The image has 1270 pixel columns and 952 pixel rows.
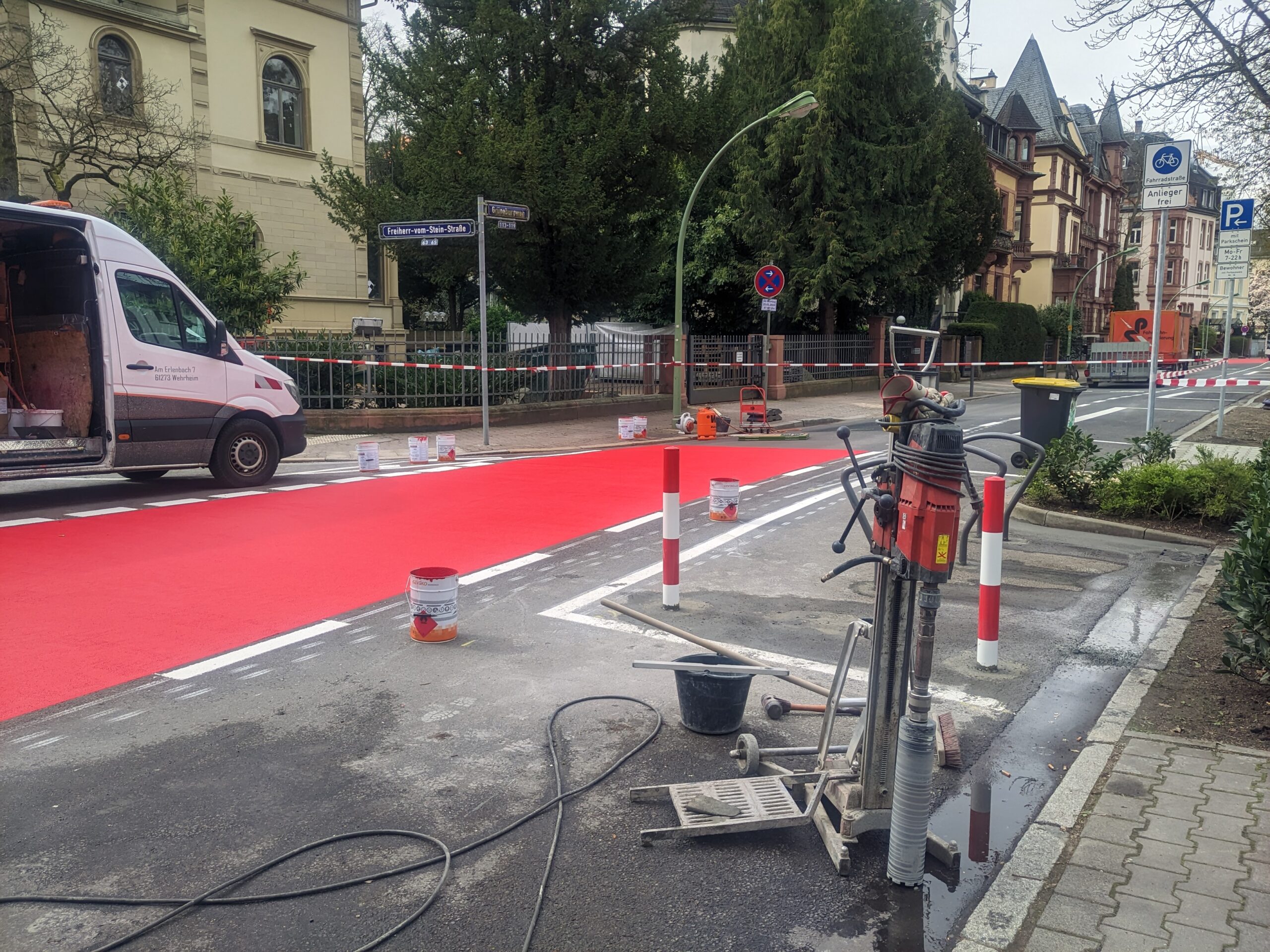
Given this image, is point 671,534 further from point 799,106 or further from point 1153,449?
point 799,106

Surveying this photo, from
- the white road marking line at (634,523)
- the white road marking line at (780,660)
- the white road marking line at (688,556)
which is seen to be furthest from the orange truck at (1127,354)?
the white road marking line at (780,660)

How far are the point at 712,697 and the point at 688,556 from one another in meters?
4.16

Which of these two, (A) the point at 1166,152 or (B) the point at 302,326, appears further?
(B) the point at 302,326

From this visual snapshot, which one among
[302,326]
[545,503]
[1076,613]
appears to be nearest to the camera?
[1076,613]

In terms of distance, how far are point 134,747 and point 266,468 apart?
833 cm

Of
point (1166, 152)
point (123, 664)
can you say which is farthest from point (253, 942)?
point (1166, 152)

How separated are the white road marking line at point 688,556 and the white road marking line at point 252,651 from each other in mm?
1397

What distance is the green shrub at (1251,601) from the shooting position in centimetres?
474

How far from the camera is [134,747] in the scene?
4.50 meters

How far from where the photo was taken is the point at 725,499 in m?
10.4

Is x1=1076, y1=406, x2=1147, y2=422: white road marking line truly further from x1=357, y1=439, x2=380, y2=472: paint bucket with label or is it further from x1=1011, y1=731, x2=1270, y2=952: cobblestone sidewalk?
x1=1011, y1=731, x2=1270, y2=952: cobblestone sidewalk

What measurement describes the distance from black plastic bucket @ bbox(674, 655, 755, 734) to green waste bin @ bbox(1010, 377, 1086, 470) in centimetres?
1109

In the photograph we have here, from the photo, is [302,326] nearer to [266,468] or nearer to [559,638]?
[266,468]

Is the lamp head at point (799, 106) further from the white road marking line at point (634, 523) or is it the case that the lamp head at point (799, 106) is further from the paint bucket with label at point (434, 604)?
the paint bucket with label at point (434, 604)
